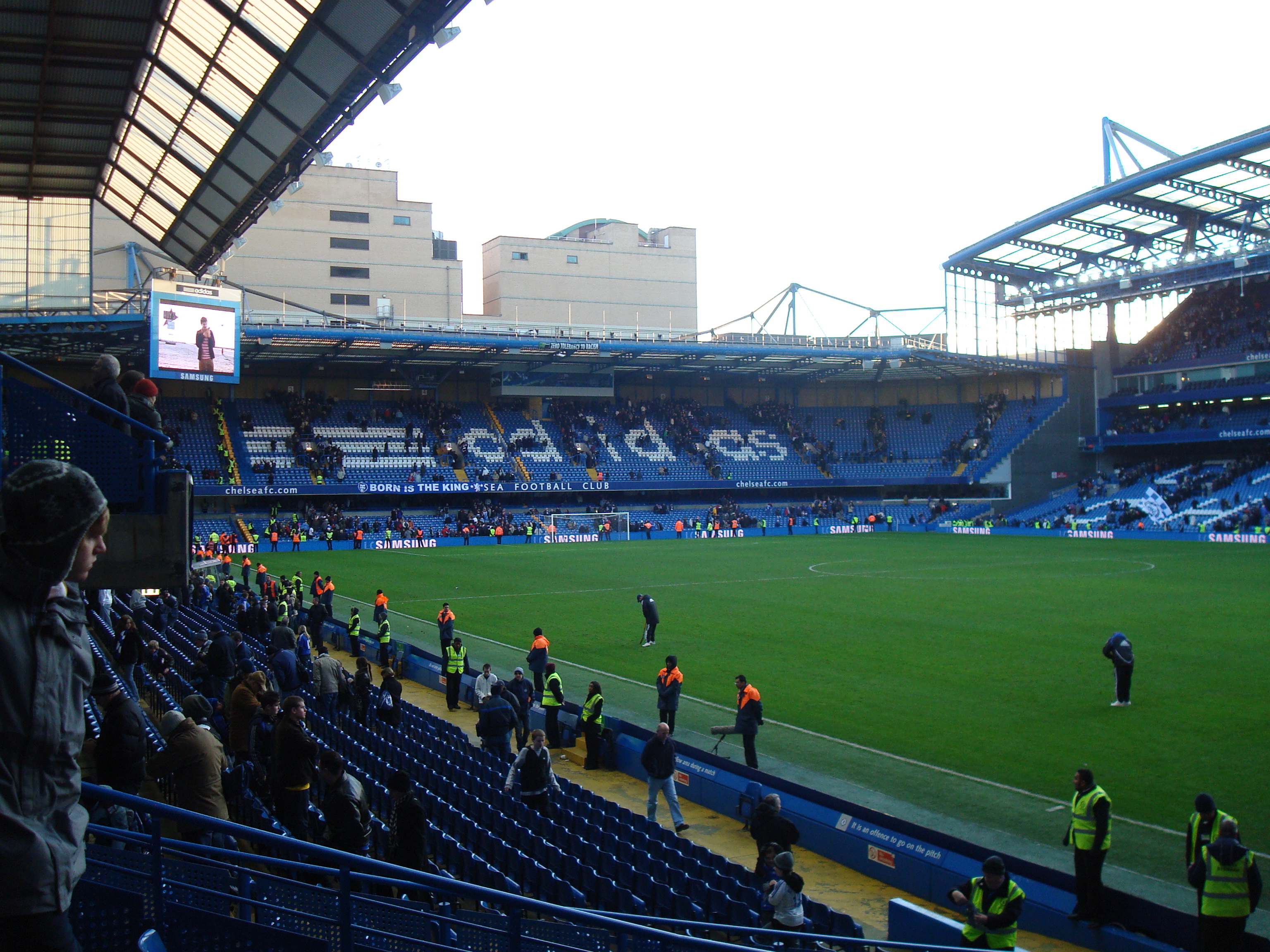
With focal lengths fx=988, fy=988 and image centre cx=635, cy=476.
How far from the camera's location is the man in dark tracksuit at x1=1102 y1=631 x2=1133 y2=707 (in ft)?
53.2

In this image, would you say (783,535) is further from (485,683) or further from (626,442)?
(485,683)

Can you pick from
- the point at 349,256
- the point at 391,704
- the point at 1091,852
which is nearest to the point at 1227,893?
the point at 1091,852

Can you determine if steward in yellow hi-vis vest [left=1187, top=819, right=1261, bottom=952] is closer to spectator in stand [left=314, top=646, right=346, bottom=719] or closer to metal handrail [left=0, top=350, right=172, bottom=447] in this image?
metal handrail [left=0, top=350, right=172, bottom=447]

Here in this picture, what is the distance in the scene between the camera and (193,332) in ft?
124

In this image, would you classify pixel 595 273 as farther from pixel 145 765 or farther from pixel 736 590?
pixel 145 765

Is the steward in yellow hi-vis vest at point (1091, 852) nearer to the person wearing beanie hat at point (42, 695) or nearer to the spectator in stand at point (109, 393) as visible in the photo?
the person wearing beanie hat at point (42, 695)

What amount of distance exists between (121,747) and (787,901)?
16.0ft

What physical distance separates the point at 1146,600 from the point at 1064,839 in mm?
22259

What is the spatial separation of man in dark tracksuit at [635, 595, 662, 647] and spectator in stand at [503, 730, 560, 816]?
36.7 ft

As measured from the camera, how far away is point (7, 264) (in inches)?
1182

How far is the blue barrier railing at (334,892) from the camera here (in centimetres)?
432

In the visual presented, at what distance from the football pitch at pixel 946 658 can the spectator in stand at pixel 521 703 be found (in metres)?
2.31

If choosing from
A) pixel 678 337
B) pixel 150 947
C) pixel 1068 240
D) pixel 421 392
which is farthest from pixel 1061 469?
pixel 150 947

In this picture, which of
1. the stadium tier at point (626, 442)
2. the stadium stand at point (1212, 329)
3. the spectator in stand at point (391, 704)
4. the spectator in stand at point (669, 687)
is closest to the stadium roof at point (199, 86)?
the spectator in stand at point (391, 704)
